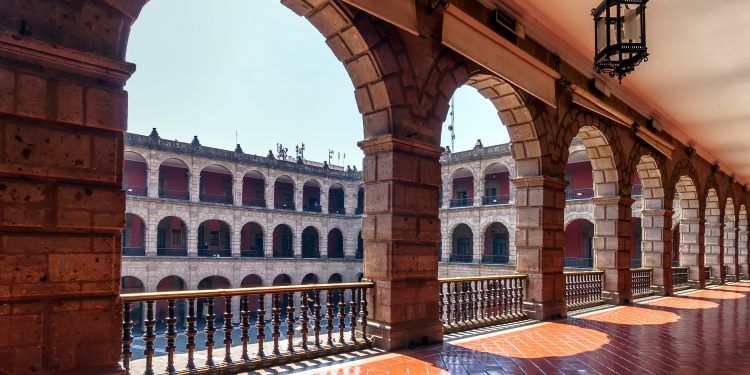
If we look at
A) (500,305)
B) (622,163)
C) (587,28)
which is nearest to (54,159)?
(500,305)

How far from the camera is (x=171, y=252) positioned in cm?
2525

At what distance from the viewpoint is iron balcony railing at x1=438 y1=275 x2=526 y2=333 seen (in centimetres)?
676

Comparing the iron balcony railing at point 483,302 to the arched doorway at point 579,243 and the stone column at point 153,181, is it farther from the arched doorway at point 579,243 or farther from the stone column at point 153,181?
the stone column at point 153,181

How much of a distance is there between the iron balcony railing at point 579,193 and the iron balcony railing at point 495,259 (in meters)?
4.70

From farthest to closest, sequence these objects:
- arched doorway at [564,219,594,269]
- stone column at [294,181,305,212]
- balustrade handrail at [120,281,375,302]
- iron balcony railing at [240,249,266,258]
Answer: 1. stone column at [294,181,305,212]
2. iron balcony railing at [240,249,266,258]
3. arched doorway at [564,219,594,269]
4. balustrade handrail at [120,281,375,302]

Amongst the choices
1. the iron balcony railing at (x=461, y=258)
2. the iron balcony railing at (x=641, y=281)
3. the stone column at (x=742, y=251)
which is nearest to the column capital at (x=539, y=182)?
the iron balcony railing at (x=641, y=281)

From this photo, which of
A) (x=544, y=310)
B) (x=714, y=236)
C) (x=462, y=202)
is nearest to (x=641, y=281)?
(x=544, y=310)

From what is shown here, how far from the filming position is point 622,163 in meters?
10.3

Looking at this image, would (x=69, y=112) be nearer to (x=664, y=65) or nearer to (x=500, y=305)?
(x=500, y=305)

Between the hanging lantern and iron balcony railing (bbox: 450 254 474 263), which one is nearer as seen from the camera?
the hanging lantern

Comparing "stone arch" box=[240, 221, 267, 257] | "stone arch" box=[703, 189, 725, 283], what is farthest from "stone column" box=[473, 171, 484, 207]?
"stone arch" box=[240, 221, 267, 257]

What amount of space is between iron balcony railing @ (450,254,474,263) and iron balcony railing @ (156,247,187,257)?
1518 centimetres

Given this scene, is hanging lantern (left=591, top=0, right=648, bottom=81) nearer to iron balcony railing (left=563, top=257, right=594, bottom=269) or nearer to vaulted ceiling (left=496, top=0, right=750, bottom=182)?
vaulted ceiling (left=496, top=0, right=750, bottom=182)

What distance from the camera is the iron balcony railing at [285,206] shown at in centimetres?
2992
